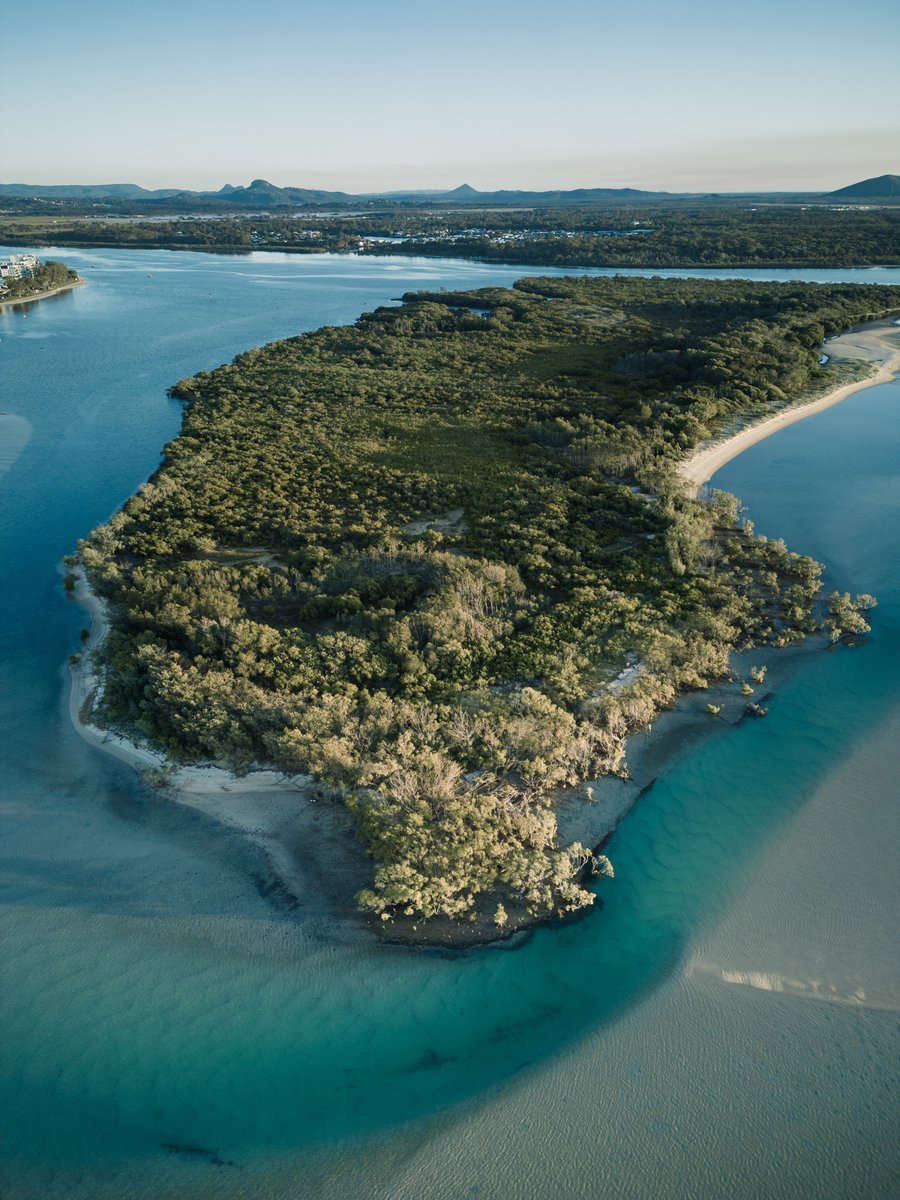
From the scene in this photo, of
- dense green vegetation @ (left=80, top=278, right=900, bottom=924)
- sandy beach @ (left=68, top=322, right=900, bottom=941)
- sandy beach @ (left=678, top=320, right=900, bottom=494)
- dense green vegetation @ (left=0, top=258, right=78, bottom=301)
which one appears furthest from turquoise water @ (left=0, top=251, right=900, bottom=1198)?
dense green vegetation @ (left=0, top=258, right=78, bottom=301)

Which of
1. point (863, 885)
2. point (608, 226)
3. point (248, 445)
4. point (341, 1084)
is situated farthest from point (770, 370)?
point (608, 226)

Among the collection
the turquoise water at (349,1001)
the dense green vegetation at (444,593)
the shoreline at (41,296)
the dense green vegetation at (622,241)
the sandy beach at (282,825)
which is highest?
the dense green vegetation at (622,241)

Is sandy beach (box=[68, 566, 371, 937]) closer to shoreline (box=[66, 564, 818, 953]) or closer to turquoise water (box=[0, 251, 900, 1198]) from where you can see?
shoreline (box=[66, 564, 818, 953])

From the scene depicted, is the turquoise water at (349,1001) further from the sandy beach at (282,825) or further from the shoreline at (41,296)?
the shoreline at (41,296)

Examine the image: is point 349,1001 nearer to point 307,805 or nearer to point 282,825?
point 282,825

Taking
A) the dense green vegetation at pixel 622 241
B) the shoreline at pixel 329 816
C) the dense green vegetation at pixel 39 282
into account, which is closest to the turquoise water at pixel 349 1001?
the shoreline at pixel 329 816

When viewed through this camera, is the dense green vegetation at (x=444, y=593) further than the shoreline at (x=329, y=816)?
Yes

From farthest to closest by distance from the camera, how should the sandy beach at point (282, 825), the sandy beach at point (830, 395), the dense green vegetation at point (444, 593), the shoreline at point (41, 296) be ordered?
the shoreline at point (41, 296) → the sandy beach at point (830, 395) → the dense green vegetation at point (444, 593) → the sandy beach at point (282, 825)
